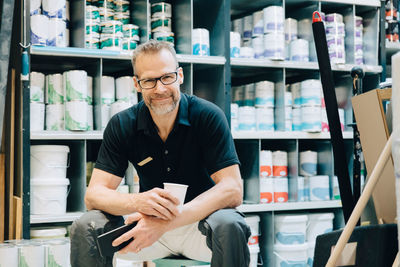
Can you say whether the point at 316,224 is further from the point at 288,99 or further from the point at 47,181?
the point at 47,181

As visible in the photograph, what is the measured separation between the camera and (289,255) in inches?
139

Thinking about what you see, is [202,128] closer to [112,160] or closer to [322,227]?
[112,160]

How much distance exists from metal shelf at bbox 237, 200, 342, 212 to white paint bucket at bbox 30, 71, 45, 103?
144 cm

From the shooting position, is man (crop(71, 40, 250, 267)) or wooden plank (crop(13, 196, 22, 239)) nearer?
man (crop(71, 40, 250, 267))

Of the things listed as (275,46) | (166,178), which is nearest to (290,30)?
(275,46)

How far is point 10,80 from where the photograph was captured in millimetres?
3260

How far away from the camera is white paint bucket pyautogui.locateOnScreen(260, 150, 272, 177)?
3575mm

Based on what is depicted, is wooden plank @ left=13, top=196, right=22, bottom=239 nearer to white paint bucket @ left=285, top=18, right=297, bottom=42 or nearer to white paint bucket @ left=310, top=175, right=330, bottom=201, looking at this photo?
white paint bucket @ left=310, top=175, right=330, bottom=201

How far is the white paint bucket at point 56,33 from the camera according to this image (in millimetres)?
3047

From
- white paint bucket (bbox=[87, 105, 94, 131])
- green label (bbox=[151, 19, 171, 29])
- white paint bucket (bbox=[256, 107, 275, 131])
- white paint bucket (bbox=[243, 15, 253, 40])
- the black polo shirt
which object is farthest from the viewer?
white paint bucket (bbox=[243, 15, 253, 40])

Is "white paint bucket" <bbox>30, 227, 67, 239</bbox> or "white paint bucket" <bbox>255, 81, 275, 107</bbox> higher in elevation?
"white paint bucket" <bbox>255, 81, 275, 107</bbox>

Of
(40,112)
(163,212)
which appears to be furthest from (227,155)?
(40,112)

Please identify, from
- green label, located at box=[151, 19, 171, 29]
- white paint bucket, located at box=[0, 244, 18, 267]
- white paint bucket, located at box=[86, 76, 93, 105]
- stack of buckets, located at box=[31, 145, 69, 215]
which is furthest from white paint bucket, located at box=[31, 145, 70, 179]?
green label, located at box=[151, 19, 171, 29]

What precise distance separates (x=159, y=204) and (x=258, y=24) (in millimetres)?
2022
